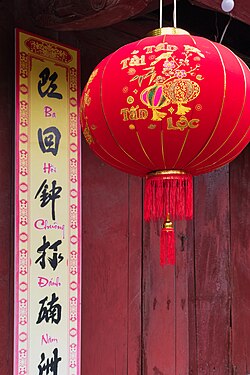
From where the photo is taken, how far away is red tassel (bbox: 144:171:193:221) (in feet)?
7.41

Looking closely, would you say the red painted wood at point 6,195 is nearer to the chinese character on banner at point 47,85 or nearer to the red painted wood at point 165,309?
the chinese character on banner at point 47,85

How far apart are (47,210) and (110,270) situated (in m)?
0.64

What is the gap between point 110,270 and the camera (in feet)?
→ 11.4

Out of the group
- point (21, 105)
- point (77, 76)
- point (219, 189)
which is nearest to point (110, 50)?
point (77, 76)

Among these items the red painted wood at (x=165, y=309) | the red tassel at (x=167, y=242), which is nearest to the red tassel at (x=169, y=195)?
the red tassel at (x=167, y=242)

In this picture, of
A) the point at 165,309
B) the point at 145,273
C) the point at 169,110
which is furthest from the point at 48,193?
the point at 165,309

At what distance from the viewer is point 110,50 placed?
11.7ft

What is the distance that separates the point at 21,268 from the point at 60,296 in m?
0.29

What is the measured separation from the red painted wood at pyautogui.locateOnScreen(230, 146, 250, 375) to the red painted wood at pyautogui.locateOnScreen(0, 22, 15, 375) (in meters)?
2.08

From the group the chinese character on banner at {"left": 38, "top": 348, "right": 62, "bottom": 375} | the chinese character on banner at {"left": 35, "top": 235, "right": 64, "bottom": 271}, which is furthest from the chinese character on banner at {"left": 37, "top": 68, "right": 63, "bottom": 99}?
the chinese character on banner at {"left": 38, "top": 348, "right": 62, "bottom": 375}

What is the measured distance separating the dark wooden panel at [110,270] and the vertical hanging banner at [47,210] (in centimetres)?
20

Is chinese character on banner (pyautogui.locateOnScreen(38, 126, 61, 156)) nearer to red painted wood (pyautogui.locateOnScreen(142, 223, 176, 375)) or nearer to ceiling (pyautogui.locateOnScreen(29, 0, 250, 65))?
ceiling (pyautogui.locateOnScreen(29, 0, 250, 65))

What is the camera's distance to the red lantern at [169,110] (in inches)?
82.4

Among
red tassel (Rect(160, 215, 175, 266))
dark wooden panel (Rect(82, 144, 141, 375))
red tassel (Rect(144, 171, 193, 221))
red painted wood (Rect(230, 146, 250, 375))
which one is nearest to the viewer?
red tassel (Rect(144, 171, 193, 221))
